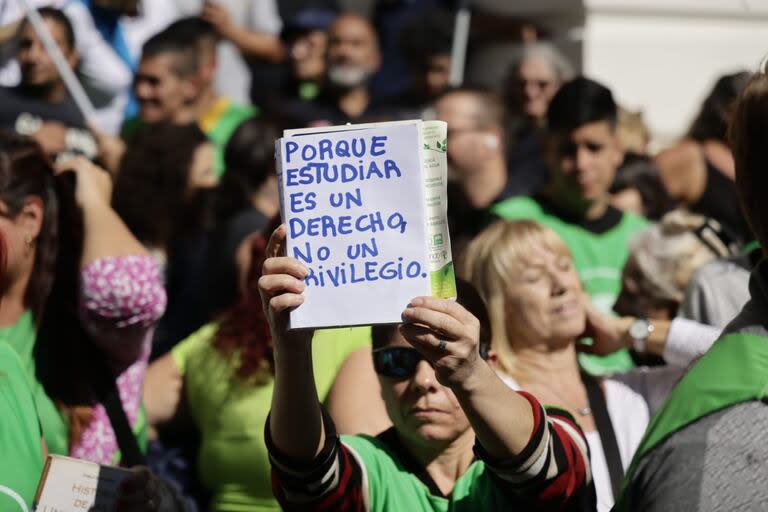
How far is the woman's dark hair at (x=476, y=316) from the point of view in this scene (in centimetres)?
283

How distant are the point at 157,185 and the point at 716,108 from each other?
8.25ft

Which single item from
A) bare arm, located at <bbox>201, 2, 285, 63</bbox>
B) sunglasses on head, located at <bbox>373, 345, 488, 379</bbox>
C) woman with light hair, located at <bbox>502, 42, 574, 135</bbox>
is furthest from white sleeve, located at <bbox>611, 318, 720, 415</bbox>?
bare arm, located at <bbox>201, 2, 285, 63</bbox>

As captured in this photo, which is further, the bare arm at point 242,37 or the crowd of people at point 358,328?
the bare arm at point 242,37

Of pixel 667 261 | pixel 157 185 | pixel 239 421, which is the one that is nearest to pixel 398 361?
pixel 239 421

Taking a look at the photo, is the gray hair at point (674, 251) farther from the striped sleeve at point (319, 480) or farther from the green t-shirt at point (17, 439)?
the green t-shirt at point (17, 439)

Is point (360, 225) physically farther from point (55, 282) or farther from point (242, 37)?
point (242, 37)

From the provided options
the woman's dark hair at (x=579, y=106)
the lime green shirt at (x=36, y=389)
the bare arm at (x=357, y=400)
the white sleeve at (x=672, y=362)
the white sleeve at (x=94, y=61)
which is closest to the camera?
the lime green shirt at (x=36, y=389)

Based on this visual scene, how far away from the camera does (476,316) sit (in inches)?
111

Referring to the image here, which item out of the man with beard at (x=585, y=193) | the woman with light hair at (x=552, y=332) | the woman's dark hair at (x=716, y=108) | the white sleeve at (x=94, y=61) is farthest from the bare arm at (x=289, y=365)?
the white sleeve at (x=94, y=61)

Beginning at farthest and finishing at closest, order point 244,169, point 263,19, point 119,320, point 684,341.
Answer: point 263,19 → point 244,169 → point 684,341 → point 119,320

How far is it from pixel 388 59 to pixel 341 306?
543 cm

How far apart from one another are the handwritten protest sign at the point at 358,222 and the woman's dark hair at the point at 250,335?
155 centimetres

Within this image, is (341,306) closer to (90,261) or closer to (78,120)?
(90,261)

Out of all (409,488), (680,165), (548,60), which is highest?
(548,60)
